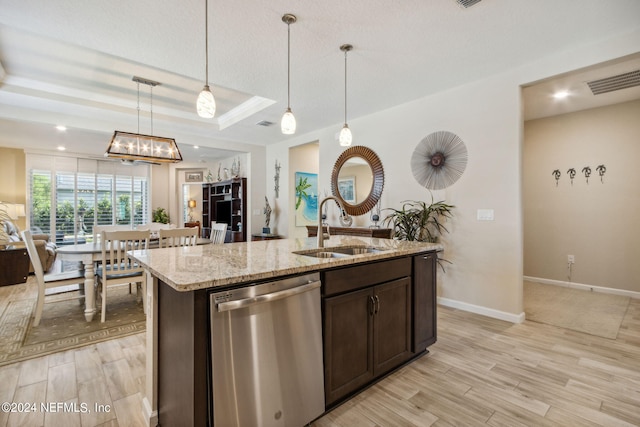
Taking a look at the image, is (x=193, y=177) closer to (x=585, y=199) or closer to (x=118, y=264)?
(x=118, y=264)

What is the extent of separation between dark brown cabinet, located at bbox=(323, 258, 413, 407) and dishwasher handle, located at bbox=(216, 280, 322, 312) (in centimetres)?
16

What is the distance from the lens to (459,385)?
80.7 inches

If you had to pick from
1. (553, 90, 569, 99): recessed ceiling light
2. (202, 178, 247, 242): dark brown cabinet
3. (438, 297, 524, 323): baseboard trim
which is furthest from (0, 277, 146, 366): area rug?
(553, 90, 569, 99): recessed ceiling light

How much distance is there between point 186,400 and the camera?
1.32 m

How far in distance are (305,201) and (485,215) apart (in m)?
3.85

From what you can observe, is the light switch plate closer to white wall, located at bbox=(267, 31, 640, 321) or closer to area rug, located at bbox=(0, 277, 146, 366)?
white wall, located at bbox=(267, 31, 640, 321)

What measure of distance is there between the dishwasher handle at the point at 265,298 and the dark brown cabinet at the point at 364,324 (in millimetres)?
158

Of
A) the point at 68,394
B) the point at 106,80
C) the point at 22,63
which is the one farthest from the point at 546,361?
the point at 22,63

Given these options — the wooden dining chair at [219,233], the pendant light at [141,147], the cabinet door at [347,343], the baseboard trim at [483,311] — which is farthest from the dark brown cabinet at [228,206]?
the cabinet door at [347,343]

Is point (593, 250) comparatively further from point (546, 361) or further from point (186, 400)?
point (186, 400)

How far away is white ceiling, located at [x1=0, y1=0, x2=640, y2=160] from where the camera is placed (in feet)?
7.51

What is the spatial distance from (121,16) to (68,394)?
274 centimetres

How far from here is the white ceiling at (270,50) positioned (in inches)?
90.1

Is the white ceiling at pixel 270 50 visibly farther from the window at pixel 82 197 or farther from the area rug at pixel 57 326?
the window at pixel 82 197
